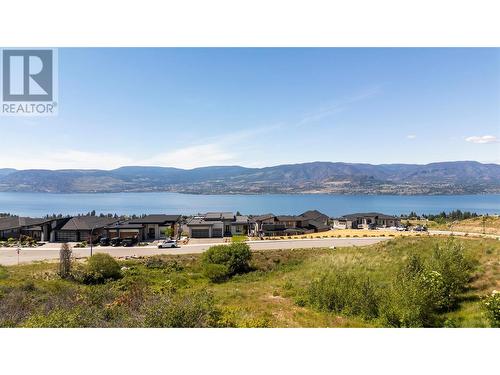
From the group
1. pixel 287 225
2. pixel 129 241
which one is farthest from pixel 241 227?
pixel 129 241

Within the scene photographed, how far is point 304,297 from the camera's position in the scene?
339 inches

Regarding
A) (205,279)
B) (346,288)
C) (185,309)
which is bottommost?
(205,279)

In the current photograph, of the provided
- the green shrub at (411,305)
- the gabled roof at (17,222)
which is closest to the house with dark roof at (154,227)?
the gabled roof at (17,222)

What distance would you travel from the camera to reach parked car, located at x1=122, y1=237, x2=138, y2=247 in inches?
900

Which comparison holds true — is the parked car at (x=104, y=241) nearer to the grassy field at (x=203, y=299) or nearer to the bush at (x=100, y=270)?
the grassy field at (x=203, y=299)

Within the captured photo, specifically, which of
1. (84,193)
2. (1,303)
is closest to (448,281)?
(1,303)

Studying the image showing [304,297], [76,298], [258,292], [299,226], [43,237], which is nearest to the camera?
[76,298]

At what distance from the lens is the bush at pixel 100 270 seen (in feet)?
43.4

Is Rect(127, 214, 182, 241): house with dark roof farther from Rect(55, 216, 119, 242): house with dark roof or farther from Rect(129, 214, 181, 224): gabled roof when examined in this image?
Rect(55, 216, 119, 242): house with dark roof

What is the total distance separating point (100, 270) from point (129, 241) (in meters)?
10.1

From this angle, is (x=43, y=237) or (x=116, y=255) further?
(x=43, y=237)

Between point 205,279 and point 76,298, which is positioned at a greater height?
point 76,298

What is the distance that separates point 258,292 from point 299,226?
73.0 feet
